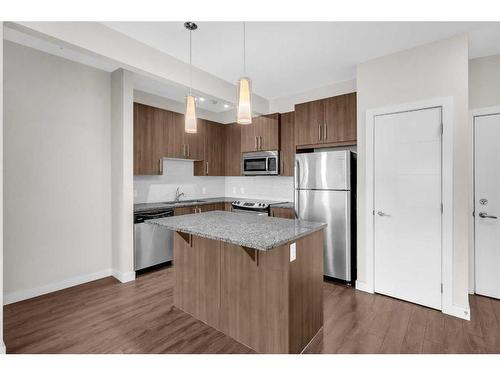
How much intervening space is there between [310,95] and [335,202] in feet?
6.31

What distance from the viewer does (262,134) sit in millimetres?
4598

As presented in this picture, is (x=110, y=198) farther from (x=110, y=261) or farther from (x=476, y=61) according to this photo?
(x=476, y=61)

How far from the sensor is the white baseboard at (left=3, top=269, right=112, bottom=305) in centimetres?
275

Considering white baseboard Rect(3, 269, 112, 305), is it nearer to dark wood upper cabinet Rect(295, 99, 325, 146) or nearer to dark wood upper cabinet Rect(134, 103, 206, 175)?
dark wood upper cabinet Rect(134, 103, 206, 175)

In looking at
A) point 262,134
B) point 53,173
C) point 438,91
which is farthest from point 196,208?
point 438,91

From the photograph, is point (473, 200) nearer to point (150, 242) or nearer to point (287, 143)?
point (287, 143)

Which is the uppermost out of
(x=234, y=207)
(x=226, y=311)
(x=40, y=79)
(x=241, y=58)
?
(x=241, y=58)

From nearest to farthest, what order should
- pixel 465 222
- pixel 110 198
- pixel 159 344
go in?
pixel 159 344
pixel 465 222
pixel 110 198

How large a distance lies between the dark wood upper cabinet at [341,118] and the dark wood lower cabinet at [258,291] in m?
1.76

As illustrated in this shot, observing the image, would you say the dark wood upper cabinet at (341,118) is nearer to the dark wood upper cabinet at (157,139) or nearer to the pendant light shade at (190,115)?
the pendant light shade at (190,115)

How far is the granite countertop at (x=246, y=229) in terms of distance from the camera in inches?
66.2

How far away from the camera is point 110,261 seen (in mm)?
3598
